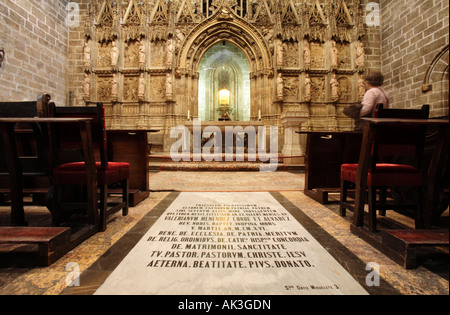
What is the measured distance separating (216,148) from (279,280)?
6160 mm

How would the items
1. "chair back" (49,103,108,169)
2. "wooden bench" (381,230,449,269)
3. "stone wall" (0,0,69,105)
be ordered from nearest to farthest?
"wooden bench" (381,230,449,269), "chair back" (49,103,108,169), "stone wall" (0,0,69,105)

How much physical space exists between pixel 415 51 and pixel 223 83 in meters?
8.19

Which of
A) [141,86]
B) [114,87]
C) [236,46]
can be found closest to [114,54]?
[114,87]

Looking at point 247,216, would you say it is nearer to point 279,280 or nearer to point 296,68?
point 279,280

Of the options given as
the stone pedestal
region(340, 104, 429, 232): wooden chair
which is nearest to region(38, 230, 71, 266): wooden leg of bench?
region(340, 104, 429, 232): wooden chair

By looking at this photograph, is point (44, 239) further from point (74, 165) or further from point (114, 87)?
point (114, 87)

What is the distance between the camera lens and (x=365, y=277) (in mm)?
1371

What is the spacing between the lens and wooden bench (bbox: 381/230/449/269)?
1446mm

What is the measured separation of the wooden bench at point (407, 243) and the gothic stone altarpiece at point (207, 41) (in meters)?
7.45

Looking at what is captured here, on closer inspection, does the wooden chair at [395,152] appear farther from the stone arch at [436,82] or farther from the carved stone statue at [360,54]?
the carved stone statue at [360,54]

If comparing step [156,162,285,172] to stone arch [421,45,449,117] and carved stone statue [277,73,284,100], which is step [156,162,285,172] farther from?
stone arch [421,45,449,117]

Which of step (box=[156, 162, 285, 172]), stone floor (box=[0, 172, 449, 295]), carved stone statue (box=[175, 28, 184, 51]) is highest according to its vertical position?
carved stone statue (box=[175, 28, 184, 51])

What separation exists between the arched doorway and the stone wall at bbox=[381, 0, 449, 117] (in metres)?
6.30
